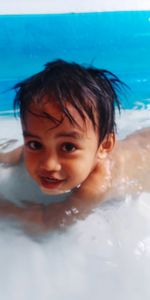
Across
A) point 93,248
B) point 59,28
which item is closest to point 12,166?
point 93,248

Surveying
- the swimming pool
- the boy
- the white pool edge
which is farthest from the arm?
the white pool edge

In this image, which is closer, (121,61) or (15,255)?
(15,255)

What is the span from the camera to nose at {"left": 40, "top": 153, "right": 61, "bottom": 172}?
123 centimetres

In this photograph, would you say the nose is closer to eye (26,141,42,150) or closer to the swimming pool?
eye (26,141,42,150)

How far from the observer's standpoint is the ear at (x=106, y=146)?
1370 mm

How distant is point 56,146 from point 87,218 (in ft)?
1.13

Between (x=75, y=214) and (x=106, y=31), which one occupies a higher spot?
(x=106, y=31)

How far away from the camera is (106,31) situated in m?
2.15

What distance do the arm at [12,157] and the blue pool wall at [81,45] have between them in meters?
0.36

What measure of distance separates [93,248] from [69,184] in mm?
216

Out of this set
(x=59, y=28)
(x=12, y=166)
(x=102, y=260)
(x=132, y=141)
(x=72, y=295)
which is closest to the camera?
(x=72, y=295)

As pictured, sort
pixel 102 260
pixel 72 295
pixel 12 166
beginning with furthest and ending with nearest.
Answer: pixel 12 166, pixel 102 260, pixel 72 295

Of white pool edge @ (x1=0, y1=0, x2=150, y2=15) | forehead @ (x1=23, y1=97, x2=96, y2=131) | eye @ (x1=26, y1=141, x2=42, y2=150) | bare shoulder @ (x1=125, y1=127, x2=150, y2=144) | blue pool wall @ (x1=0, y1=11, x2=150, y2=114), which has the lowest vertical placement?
bare shoulder @ (x1=125, y1=127, x2=150, y2=144)

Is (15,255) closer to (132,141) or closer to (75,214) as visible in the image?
(75,214)
